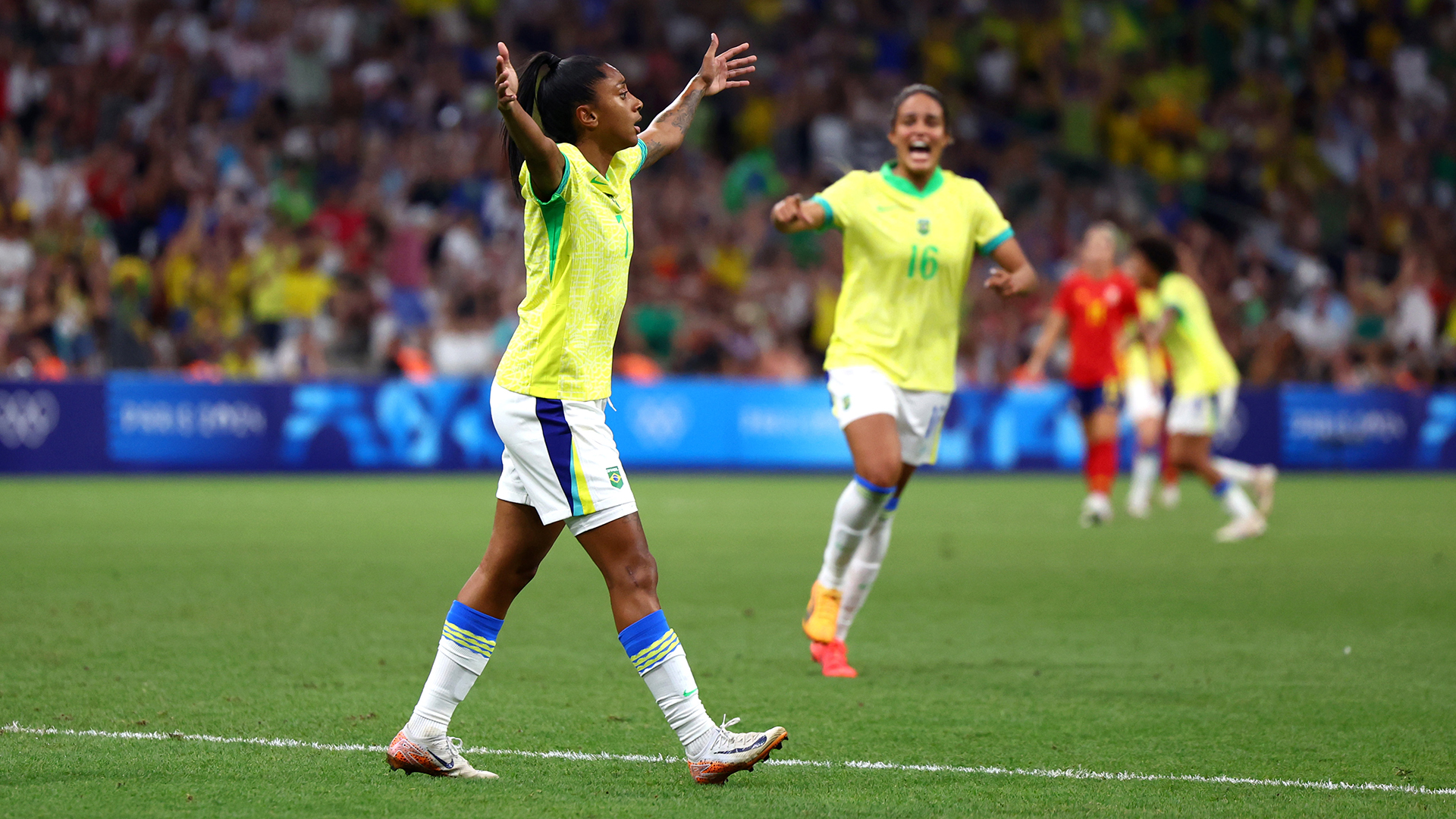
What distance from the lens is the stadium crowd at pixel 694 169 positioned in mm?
19641

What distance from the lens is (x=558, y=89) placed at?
16.0 ft

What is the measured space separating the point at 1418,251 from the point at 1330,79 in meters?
4.29

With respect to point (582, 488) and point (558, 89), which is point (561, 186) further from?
point (582, 488)

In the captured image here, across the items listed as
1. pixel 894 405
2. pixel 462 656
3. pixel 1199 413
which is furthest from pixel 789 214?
pixel 1199 413

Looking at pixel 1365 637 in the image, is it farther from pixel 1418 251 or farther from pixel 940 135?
pixel 1418 251

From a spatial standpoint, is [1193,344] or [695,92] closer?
[695,92]

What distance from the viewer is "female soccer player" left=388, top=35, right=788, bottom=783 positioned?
475 centimetres

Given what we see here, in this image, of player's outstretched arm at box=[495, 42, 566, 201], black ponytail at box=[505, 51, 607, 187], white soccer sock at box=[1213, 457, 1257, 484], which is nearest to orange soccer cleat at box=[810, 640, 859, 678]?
black ponytail at box=[505, 51, 607, 187]

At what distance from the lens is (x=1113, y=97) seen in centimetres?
2650

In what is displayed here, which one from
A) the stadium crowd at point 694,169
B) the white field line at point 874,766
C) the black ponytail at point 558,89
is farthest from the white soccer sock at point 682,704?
the stadium crowd at point 694,169

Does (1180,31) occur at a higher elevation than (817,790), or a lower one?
higher

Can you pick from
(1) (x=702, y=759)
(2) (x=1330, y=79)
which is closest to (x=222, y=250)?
(1) (x=702, y=759)

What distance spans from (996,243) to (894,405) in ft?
2.90

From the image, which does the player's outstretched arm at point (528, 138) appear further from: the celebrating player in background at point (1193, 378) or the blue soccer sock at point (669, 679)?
the celebrating player in background at point (1193, 378)
